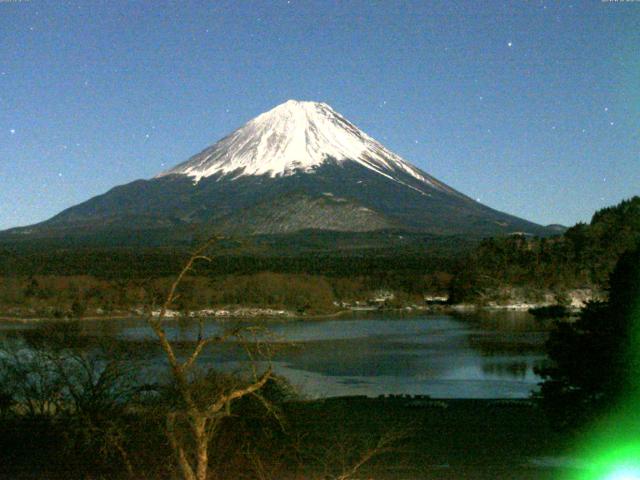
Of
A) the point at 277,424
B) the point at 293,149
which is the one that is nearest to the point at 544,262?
the point at 277,424

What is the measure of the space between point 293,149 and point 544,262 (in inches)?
3189

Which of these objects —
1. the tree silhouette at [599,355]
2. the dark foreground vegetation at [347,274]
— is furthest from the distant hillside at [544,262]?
the tree silhouette at [599,355]

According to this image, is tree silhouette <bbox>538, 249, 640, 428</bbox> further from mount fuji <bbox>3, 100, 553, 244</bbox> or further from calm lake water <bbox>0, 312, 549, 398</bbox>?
mount fuji <bbox>3, 100, 553, 244</bbox>

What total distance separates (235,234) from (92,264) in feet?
177

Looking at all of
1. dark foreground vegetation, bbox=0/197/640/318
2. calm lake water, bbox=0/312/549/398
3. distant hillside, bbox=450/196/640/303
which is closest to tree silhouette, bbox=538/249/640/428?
calm lake water, bbox=0/312/549/398

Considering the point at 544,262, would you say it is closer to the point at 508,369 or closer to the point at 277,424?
the point at 508,369

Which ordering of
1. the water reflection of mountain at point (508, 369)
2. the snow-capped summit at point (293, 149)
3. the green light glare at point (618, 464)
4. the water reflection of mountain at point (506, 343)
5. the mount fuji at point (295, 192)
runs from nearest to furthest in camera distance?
the green light glare at point (618, 464)
the water reflection of mountain at point (508, 369)
the water reflection of mountain at point (506, 343)
the mount fuji at point (295, 192)
the snow-capped summit at point (293, 149)

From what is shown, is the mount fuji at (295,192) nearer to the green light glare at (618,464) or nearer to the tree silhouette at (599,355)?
the tree silhouette at (599,355)

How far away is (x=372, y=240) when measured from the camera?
97438 mm

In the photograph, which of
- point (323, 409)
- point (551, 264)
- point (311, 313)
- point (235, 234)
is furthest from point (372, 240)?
point (235, 234)

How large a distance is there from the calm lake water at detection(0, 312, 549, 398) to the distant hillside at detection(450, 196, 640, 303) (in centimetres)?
1177

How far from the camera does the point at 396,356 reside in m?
28.5

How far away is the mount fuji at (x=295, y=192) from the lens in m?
106

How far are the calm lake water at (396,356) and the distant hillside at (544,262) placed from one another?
11773 mm
